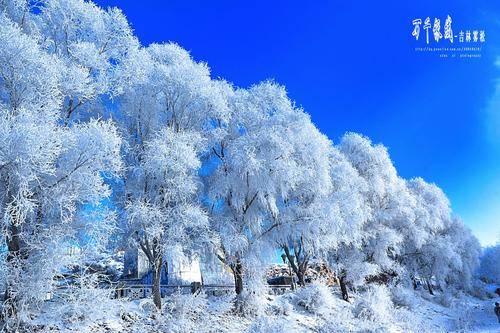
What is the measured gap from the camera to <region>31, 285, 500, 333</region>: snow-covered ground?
43.1 feet

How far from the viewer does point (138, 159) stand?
56.3ft

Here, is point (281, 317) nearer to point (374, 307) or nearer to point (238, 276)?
Result: point (238, 276)

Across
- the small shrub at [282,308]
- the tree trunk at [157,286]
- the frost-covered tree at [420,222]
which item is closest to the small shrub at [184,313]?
the tree trunk at [157,286]

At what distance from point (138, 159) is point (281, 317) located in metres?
10.3

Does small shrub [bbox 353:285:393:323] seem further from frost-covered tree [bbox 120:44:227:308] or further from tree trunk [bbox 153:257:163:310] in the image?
tree trunk [bbox 153:257:163:310]

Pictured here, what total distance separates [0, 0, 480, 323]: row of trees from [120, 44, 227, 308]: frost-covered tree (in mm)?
67

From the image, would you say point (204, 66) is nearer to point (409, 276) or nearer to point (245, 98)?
point (245, 98)

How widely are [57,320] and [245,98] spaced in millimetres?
13848

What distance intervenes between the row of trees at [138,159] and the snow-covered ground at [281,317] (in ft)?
4.42

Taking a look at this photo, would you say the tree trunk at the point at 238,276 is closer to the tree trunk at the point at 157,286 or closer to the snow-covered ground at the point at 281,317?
the snow-covered ground at the point at 281,317

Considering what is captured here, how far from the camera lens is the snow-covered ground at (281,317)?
13.1 meters

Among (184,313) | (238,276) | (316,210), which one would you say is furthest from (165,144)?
(316,210)

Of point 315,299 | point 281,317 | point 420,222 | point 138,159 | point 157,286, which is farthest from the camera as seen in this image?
point 420,222

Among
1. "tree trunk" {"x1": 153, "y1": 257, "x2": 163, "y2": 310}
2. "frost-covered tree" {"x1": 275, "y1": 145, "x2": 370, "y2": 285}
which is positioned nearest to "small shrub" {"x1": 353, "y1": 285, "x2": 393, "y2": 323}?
"frost-covered tree" {"x1": 275, "y1": 145, "x2": 370, "y2": 285}
